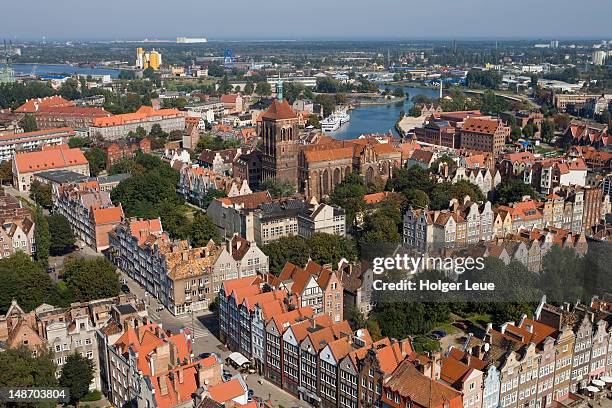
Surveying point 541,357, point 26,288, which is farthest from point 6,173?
point 541,357

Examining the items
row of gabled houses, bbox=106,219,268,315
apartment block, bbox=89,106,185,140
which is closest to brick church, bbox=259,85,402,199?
row of gabled houses, bbox=106,219,268,315

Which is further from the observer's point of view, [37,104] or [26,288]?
[37,104]

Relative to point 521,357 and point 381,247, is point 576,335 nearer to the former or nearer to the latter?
point 521,357

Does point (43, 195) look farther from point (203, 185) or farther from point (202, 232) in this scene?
point (202, 232)

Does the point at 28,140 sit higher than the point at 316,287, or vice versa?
the point at 28,140

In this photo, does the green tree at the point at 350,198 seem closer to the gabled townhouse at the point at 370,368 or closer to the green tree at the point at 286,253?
the green tree at the point at 286,253

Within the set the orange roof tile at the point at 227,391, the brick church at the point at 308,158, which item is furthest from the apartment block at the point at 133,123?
the orange roof tile at the point at 227,391

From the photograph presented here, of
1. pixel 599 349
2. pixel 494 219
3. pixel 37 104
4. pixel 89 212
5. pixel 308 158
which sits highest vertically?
pixel 37 104
